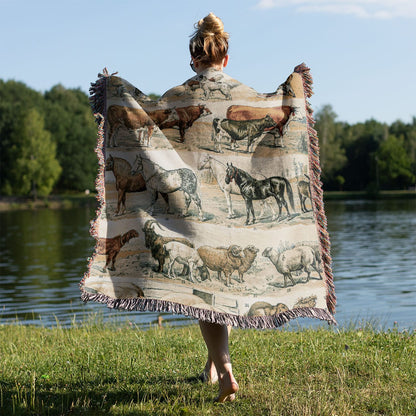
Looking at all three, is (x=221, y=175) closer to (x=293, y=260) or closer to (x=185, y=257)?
(x=185, y=257)

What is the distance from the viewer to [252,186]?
417 centimetres

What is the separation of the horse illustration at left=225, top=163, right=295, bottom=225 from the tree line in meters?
63.1

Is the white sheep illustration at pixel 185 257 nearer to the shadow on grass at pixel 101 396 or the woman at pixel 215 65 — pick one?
the woman at pixel 215 65

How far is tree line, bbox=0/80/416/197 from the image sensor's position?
6625 cm

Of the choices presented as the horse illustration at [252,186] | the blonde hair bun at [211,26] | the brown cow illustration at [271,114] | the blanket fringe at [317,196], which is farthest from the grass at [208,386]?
the blonde hair bun at [211,26]

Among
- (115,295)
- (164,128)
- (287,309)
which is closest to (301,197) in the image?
(287,309)

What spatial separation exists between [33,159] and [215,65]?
6476 cm

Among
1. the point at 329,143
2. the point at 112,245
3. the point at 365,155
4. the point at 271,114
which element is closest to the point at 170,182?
the point at 112,245

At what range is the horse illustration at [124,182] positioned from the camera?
420 cm

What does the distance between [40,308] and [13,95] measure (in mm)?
71746

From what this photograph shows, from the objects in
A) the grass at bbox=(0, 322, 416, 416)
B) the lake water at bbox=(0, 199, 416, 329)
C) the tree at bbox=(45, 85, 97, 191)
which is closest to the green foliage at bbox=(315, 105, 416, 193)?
the tree at bbox=(45, 85, 97, 191)

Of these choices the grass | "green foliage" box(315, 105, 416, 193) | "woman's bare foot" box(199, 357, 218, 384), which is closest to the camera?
the grass

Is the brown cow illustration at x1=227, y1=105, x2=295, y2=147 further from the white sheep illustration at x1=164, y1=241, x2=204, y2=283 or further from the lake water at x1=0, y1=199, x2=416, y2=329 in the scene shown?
the lake water at x1=0, y1=199, x2=416, y2=329

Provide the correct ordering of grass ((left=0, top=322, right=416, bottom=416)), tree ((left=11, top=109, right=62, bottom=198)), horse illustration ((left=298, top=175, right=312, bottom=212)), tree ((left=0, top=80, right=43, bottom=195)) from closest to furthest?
grass ((left=0, top=322, right=416, bottom=416)) → horse illustration ((left=298, top=175, right=312, bottom=212)) → tree ((left=11, top=109, right=62, bottom=198)) → tree ((left=0, top=80, right=43, bottom=195))
